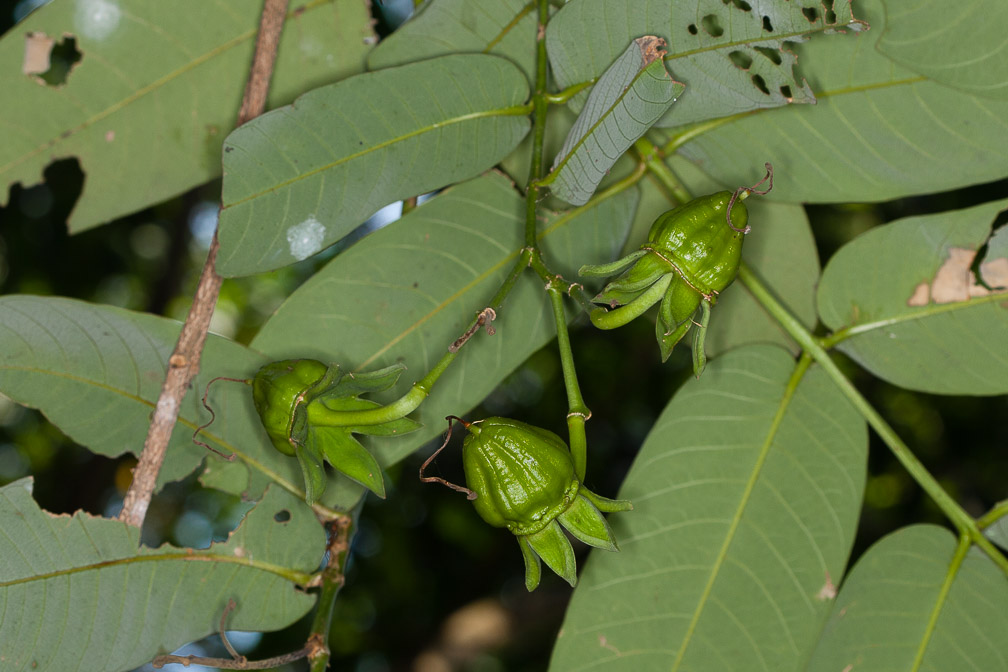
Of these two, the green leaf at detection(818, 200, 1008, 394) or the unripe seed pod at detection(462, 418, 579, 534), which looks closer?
the unripe seed pod at detection(462, 418, 579, 534)

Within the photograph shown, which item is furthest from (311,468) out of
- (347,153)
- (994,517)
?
(994,517)

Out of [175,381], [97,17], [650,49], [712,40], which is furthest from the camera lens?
[97,17]

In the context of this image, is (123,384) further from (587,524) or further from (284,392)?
A: (587,524)

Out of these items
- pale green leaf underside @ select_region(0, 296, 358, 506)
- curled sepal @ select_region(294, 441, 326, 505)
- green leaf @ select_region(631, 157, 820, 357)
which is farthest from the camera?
green leaf @ select_region(631, 157, 820, 357)

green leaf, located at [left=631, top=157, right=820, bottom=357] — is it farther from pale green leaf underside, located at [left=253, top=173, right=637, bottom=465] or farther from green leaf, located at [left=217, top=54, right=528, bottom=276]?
green leaf, located at [left=217, top=54, right=528, bottom=276]

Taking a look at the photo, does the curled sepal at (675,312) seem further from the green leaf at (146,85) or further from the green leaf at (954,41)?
the green leaf at (146,85)

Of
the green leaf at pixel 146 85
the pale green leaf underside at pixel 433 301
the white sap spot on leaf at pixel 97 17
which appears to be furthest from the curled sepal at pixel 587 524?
the white sap spot on leaf at pixel 97 17

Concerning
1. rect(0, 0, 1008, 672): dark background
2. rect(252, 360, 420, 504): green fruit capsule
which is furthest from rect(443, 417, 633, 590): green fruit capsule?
rect(0, 0, 1008, 672): dark background
